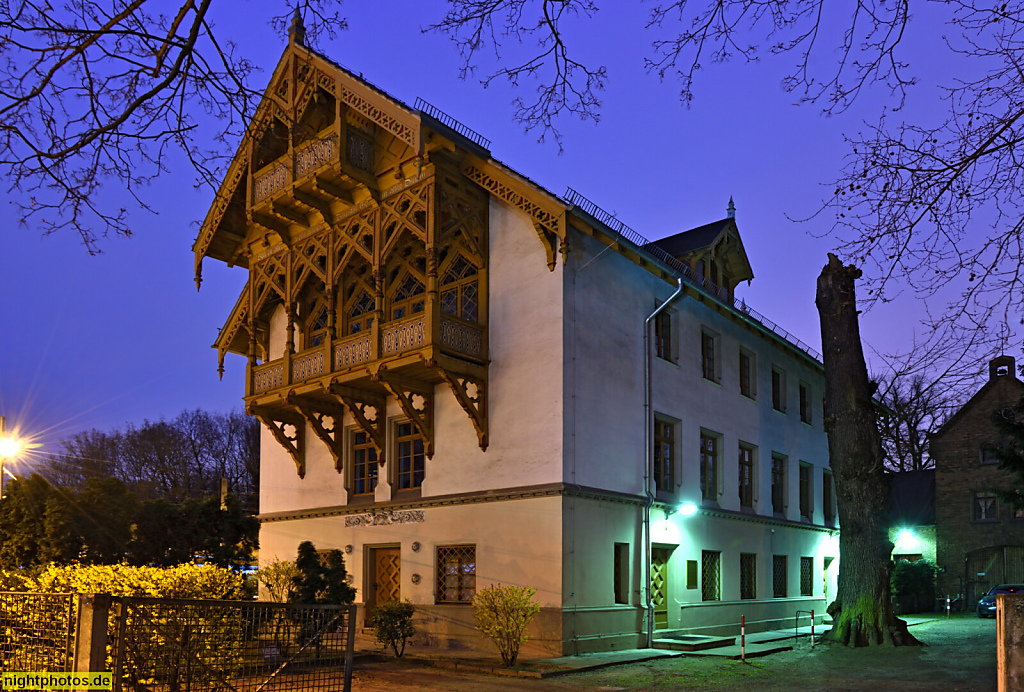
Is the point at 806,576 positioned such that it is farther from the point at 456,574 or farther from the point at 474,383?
the point at 474,383

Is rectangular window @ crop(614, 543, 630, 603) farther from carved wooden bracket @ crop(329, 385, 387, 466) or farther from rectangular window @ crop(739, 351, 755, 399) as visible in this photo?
rectangular window @ crop(739, 351, 755, 399)

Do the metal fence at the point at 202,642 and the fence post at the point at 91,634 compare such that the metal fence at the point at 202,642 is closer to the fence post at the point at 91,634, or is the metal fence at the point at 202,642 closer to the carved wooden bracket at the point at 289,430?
the fence post at the point at 91,634

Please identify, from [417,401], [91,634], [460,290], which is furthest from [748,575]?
[91,634]

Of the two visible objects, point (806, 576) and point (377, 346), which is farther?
point (806, 576)

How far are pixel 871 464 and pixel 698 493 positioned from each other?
4.59 metres

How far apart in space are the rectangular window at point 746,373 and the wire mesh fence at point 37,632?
2329 centimetres

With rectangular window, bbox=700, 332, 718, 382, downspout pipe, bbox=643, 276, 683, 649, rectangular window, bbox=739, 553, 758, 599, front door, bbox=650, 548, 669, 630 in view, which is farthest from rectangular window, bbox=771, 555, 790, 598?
downspout pipe, bbox=643, 276, 683, 649

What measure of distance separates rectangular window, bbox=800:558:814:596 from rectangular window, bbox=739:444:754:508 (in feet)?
17.0

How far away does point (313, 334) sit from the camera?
26.2 meters

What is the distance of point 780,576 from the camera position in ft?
97.9

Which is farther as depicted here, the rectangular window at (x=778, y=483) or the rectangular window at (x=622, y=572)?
the rectangular window at (x=778, y=483)

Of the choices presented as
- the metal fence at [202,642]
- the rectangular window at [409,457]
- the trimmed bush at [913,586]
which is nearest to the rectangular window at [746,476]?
the rectangular window at [409,457]

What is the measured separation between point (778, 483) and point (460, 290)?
13.8m

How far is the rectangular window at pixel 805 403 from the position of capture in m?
33.1
